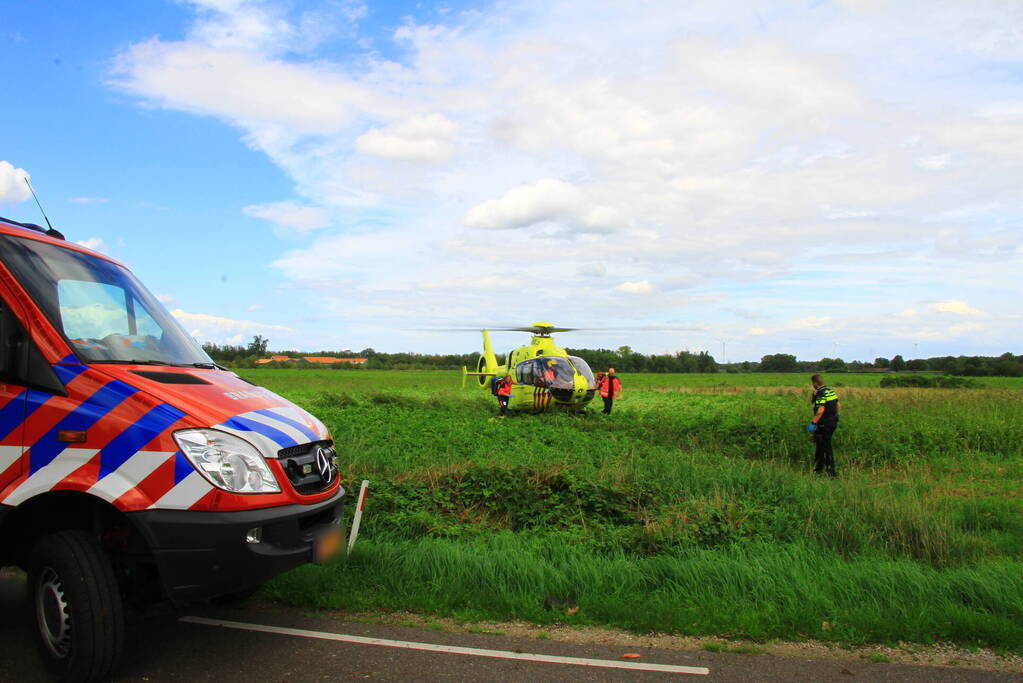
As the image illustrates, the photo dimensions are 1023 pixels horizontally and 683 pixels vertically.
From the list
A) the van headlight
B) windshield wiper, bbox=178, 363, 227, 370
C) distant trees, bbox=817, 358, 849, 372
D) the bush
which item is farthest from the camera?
distant trees, bbox=817, 358, 849, 372

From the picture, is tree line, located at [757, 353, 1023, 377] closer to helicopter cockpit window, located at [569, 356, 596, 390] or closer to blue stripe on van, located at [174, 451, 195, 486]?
helicopter cockpit window, located at [569, 356, 596, 390]

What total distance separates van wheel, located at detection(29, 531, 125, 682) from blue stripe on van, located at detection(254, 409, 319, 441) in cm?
119

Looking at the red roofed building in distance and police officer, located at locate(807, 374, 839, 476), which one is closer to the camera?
police officer, located at locate(807, 374, 839, 476)

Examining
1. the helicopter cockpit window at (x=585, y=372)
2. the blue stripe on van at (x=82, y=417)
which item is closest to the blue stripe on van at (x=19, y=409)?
the blue stripe on van at (x=82, y=417)

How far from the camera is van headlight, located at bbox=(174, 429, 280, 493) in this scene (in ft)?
13.2

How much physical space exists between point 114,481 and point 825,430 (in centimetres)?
1240

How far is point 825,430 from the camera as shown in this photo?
13320 millimetres

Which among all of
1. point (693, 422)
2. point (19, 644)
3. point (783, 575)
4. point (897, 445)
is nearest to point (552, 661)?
point (783, 575)

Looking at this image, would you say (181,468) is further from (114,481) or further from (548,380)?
(548,380)

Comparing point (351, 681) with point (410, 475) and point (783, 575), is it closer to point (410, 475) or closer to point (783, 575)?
point (783, 575)

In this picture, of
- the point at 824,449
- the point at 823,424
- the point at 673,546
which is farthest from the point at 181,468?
the point at 824,449

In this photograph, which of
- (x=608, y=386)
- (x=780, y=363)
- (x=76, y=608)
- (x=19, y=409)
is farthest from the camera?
(x=780, y=363)

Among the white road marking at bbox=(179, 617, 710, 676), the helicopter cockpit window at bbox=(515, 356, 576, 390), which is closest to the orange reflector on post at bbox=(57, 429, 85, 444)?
the white road marking at bbox=(179, 617, 710, 676)

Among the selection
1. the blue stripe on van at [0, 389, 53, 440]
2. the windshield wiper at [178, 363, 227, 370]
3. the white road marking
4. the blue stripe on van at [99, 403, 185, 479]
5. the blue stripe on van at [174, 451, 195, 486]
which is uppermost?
the windshield wiper at [178, 363, 227, 370]
